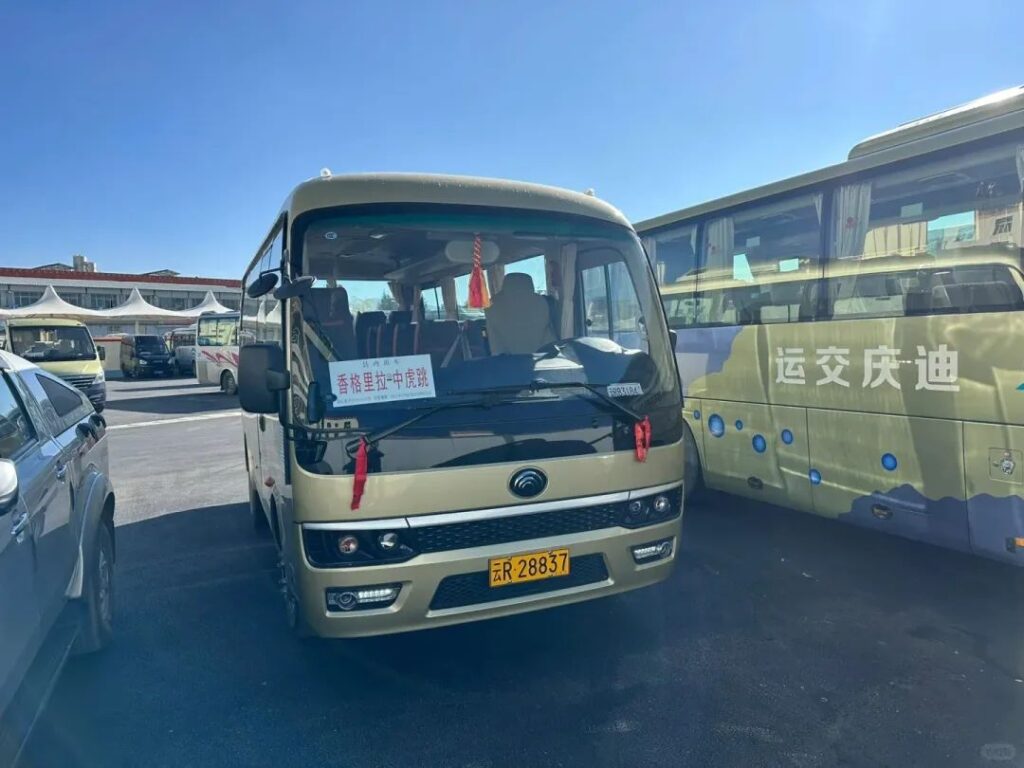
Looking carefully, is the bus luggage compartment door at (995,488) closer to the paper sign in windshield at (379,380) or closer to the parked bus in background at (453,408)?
the parked bus in background at (453,408)

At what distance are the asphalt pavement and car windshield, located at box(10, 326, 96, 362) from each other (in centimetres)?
1298

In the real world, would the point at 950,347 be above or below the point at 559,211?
below

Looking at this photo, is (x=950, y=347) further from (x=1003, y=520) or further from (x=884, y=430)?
(x=1003, y=520)

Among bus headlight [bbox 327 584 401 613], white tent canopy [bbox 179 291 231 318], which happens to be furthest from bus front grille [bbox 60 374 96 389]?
white tent canopy [bbox 179 291 231 318]

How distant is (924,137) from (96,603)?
6.05 meters

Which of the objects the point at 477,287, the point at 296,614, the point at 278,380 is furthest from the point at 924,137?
the point at 296,614

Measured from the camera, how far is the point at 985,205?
4.15 metres

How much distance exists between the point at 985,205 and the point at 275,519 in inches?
187

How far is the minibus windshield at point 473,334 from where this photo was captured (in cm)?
315

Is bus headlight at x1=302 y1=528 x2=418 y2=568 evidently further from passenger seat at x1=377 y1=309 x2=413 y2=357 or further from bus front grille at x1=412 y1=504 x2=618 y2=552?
passenger seat at x1=377 y1=309 x2=413 y2=357

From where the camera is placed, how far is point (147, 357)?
29.4 metres

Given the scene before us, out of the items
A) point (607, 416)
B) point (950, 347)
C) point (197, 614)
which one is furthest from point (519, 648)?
point (950, 347)

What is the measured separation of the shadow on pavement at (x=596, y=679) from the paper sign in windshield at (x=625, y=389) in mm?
1460

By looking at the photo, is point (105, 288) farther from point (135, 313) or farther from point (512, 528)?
point (512, 528)
